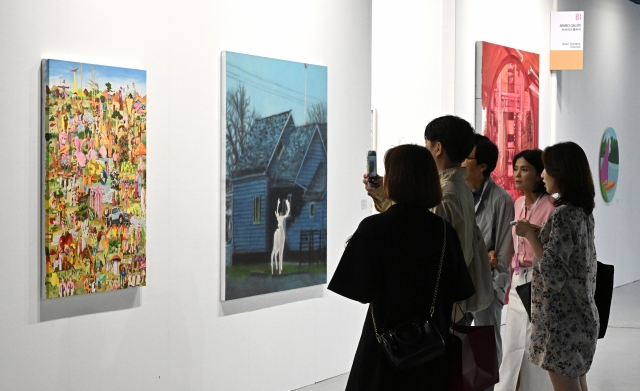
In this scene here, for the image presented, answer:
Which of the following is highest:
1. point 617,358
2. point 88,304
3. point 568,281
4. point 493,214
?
point 493,214

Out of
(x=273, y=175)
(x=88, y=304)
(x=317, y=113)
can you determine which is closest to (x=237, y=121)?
(x=273, y=175)

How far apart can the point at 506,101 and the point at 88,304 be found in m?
6.27

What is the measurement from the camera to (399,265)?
359 cm

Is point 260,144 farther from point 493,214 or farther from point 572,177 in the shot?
point 572,177

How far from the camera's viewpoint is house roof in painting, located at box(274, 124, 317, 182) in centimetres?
647

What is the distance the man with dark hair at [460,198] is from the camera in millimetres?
4109

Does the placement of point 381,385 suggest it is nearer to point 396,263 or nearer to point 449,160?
point 396,263

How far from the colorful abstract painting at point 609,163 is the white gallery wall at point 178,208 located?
269 inches

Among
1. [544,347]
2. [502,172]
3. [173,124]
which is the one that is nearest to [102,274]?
[173,124]

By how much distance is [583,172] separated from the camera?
15.4 feet

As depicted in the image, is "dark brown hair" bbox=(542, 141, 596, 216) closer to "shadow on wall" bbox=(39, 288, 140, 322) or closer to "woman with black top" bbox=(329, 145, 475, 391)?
"woman with black top" bbox=(329, 145, 475, 391)

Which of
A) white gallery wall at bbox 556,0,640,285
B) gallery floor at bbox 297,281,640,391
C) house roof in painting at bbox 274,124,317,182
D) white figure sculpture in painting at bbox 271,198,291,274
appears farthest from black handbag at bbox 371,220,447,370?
white gallery wall at bbox 556,0,640,285

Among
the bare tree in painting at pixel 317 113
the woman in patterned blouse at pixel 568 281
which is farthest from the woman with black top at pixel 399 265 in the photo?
the bare tree in painting at pixel 317 113

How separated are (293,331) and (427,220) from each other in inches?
127
